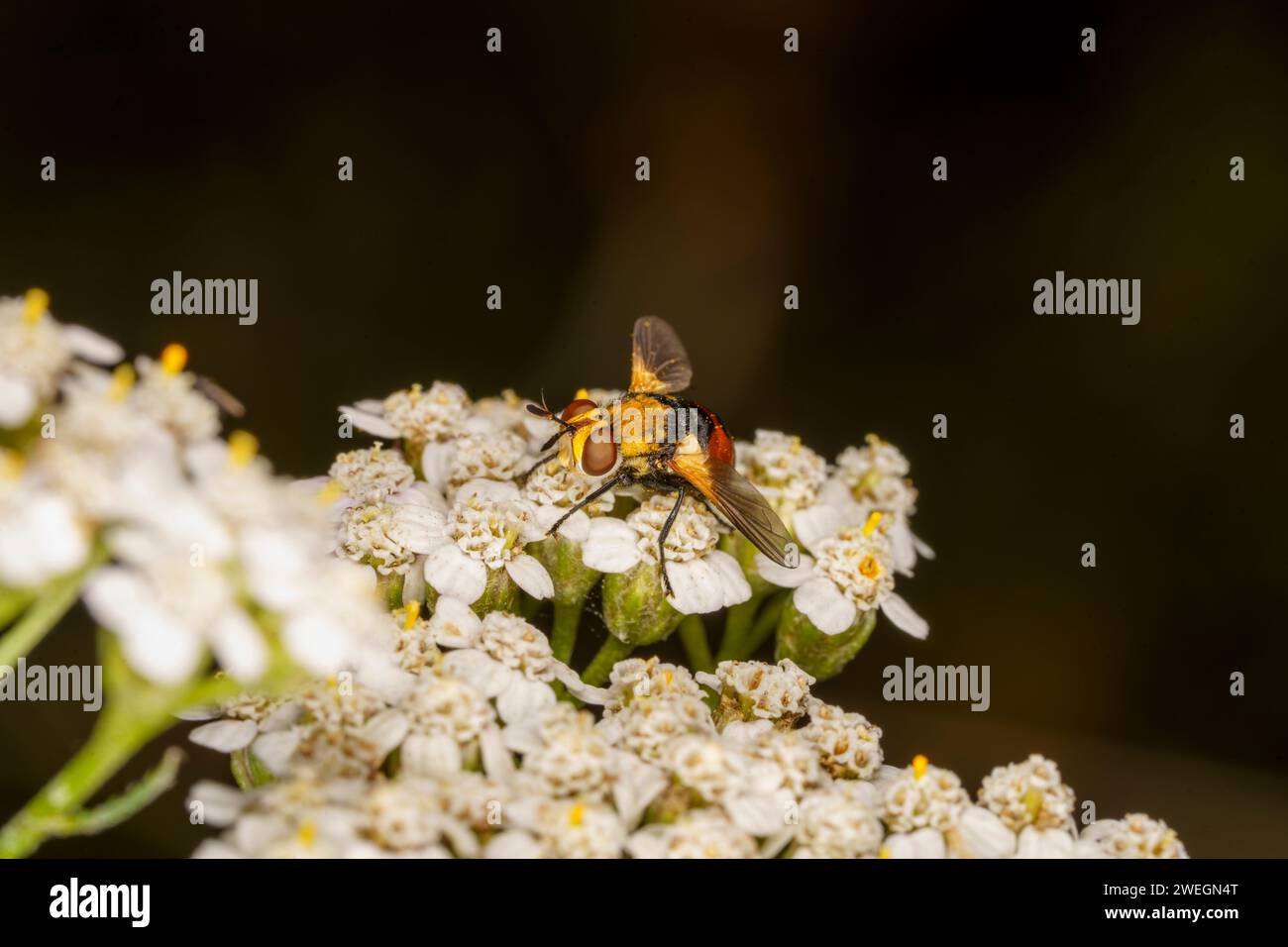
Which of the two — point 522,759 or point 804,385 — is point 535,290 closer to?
point 804,385

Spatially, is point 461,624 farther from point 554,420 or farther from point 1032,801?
point 1032,801

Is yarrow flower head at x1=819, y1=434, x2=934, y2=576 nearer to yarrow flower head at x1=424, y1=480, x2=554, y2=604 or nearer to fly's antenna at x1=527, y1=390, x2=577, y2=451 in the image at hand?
fly's antenna at x1=527, y1=390, x2=577, y2=451
